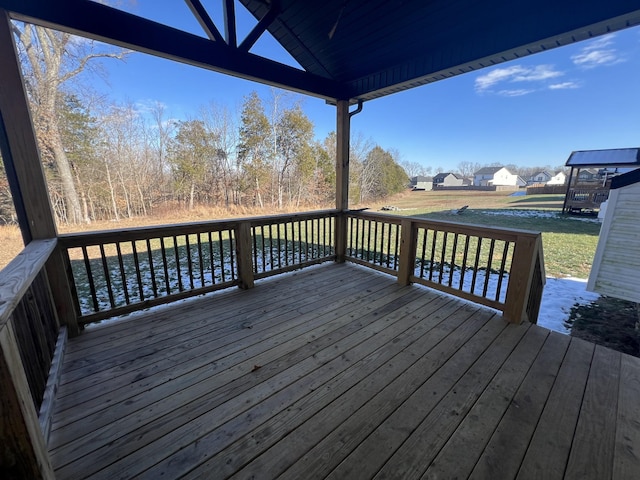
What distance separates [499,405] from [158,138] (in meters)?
11.1

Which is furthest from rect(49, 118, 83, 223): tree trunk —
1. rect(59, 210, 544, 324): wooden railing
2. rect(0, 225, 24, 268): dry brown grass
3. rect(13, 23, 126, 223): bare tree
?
rect(0, 225, 24, 268): dry brown grass

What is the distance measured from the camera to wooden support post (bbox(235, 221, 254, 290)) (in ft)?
10.6

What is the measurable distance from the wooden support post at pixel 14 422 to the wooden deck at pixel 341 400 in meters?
0.41

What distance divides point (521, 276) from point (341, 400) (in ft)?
6.83

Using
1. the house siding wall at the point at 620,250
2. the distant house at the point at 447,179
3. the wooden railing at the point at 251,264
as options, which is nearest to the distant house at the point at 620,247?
the house siding wall at the point at 620,250

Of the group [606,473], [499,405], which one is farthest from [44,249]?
[606,473]

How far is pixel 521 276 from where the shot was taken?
8.20 ft

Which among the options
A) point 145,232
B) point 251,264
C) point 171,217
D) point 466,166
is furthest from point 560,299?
point 466,166

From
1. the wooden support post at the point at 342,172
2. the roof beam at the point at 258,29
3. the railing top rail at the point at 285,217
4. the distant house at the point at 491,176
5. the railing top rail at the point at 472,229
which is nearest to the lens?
the railing top rail at the point at 472,229

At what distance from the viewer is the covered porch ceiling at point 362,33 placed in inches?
79.7

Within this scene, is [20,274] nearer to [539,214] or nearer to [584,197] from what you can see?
[539,214]

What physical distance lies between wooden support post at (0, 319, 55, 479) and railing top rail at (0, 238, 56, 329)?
9 centimetres

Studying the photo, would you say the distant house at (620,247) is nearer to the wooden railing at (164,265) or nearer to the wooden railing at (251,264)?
the wooden railing at (251,264)

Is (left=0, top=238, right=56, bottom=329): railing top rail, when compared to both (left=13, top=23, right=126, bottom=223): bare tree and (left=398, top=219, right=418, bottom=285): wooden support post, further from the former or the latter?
(left=13, top=23, right=126, bottom=223): bare tree
